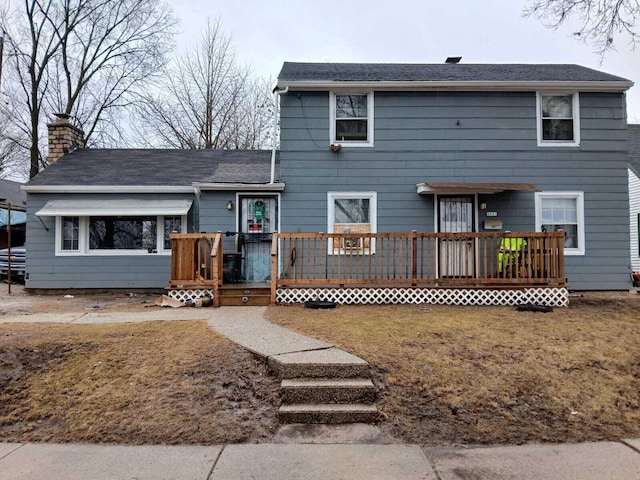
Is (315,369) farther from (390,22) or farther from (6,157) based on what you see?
(6,157)

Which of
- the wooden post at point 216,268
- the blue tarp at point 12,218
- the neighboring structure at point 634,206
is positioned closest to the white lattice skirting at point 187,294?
the wooden post at point 216,268

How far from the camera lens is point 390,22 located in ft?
44.2

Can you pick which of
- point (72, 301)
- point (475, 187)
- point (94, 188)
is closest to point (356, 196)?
point (475, 187)

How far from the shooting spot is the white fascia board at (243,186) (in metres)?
9.09

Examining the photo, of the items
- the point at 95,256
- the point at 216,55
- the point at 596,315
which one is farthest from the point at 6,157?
the point at 596,315

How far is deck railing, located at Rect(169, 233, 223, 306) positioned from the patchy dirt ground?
78 centimetres

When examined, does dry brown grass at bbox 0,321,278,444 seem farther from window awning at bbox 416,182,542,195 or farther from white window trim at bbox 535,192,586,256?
white window trim at bbox 535,192,586,256

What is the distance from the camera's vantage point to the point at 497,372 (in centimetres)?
430

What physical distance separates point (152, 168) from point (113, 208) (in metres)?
1.85

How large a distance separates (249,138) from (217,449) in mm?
19134

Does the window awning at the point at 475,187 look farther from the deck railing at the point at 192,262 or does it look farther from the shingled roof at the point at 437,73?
the deck railing at the point at 192,262

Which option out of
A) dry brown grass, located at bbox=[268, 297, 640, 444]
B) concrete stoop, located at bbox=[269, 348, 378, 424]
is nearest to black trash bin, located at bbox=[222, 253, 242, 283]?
dry brown grass, located at bbox=[268, 297, 640, 444]

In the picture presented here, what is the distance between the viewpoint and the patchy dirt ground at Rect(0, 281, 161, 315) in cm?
771

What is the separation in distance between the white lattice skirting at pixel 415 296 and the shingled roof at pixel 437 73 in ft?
15.4
